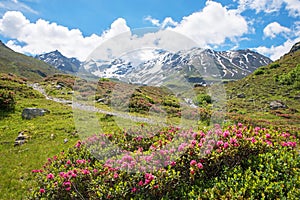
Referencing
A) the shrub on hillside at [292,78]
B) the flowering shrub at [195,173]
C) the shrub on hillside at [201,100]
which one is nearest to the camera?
the flowering shrub at [195,173]

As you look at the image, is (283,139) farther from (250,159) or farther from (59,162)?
(59,162)

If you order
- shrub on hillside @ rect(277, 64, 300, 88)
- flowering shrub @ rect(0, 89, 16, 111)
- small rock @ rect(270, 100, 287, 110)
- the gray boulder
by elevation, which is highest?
shrub on hillside @ rect(277, 64, 300, 88)

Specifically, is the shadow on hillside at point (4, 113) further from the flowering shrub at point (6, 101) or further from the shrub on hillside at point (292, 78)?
the shrub on hillside at point (292, 78)

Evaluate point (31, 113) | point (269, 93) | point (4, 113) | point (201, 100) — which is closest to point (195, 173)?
point (31, 113)

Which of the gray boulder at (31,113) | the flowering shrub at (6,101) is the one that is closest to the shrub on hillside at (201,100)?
the gray boulder at (31,113)

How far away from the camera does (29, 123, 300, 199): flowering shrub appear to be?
629 cm

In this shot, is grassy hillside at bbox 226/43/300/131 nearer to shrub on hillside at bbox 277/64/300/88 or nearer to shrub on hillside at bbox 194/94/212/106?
shrub on hillside at bbox 277/64/300/88

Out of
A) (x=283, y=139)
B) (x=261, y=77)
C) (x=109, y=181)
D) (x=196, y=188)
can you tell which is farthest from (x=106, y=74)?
(x=261, y=77)

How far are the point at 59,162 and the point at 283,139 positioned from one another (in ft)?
28.1

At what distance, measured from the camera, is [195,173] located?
278 inches

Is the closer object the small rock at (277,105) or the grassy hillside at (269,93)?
the grassy hillside at (269,93)

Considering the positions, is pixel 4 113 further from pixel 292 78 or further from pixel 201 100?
pixel 292 78

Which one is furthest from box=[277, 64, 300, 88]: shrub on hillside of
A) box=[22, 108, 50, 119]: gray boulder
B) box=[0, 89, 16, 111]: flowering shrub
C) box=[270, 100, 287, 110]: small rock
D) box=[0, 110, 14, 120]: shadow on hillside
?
box=[0, 110, 14, 120]: shadow on hillside

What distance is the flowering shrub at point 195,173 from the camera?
629cm
